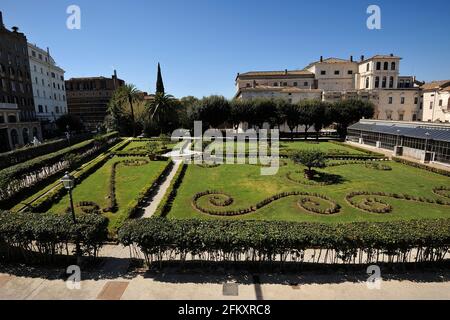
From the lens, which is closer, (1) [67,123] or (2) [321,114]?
(2) [321,114]

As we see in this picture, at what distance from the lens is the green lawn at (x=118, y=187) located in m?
19.6

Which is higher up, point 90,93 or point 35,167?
point 90,93

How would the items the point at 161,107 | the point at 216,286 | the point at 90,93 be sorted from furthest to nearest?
the point at 90,93, the point at 161,107, the point at 216,286

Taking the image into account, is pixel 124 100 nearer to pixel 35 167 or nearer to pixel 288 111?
pixel 288 111

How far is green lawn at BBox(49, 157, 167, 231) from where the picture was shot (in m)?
19.6

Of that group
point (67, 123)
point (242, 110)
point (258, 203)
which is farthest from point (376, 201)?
point (67, 123)

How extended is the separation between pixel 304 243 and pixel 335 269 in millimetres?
2213

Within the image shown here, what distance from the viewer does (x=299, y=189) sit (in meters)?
24.0

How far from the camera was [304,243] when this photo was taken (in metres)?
11.8

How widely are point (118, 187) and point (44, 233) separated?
41.9 ft

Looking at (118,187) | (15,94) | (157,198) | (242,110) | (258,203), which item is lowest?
(157,198)

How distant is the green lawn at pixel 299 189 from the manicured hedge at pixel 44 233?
632 centimetres

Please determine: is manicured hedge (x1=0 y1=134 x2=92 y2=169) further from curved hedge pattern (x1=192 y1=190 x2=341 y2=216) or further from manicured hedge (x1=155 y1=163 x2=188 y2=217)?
curved hedge pattern (x1=192 y1=190 x2=341 y2=216)
